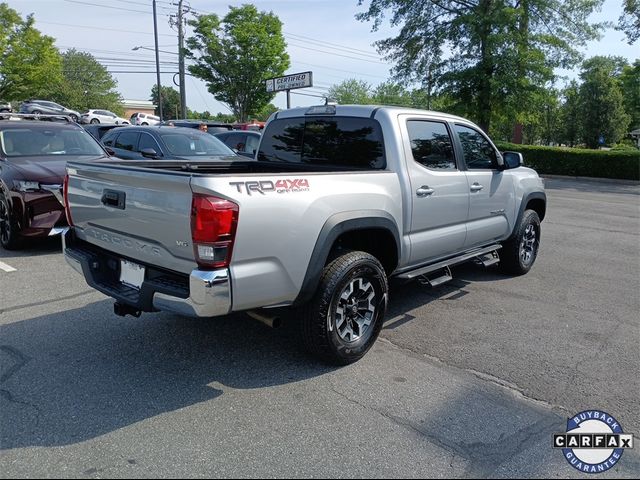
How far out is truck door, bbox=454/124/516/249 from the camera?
5002 millimetres

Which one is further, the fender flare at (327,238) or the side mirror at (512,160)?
the side mirror at (512,160)

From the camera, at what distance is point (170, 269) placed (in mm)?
3127

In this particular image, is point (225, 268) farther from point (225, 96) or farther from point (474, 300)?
point (225, 96)

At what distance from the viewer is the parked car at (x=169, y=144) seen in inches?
362

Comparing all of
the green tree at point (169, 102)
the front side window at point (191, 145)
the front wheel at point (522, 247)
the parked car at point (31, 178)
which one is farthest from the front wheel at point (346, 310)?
the green tree at point (169, 102)

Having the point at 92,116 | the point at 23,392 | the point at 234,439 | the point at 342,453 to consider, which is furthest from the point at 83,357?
the point at 92,116

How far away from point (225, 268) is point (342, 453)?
1215 millimetres

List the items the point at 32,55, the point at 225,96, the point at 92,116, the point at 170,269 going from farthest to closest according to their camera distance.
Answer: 1. the point at 92,116
2. the point at 225,96
3. the point at 32,55
4. the point at 170,269

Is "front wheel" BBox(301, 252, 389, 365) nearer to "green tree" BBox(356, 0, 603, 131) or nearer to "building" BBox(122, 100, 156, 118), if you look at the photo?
"green tree" BBox(356, 0, 603, 131)

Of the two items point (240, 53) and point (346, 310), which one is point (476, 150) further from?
point (240, 53)

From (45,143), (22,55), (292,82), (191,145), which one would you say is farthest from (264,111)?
(45,143)

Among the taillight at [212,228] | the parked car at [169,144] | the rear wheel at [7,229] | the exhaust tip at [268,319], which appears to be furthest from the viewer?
the parked car at [169,144]

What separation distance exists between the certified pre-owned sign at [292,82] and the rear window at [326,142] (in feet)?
28.5

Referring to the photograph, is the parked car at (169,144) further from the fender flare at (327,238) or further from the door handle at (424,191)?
the fender flare at (327,238)
